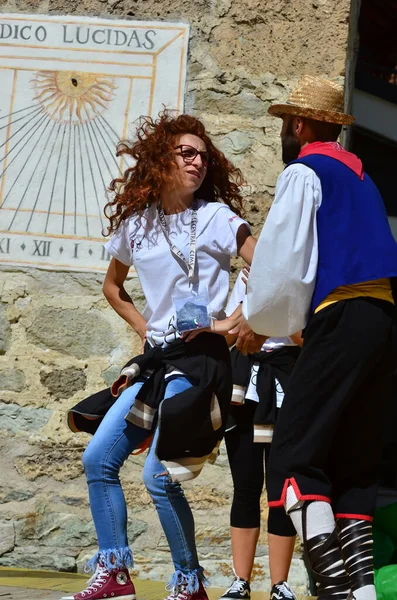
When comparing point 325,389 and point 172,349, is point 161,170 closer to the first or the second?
point 172,349

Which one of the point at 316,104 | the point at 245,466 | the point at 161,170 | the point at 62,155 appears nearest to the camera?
the point at 316,104

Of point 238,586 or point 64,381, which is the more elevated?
point 64,381

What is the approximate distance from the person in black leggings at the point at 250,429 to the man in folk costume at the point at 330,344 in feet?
3.37

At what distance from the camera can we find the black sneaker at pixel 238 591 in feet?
12.4

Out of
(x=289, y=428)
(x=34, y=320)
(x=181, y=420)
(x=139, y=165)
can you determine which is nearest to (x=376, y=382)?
(x=289, y=428)

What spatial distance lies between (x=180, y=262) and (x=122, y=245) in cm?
31

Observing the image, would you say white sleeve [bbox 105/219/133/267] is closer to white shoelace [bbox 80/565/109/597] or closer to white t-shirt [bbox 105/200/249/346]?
white t-shirt [bbox 105/200/249/346]

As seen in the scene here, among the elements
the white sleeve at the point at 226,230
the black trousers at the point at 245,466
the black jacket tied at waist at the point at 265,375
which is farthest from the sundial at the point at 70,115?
the white sleeve at the point at 226,230

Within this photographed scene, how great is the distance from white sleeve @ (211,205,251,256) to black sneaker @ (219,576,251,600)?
1.28 meters

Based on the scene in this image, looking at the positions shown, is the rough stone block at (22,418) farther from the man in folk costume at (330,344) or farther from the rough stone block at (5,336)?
the man in folk costume at (330,344)

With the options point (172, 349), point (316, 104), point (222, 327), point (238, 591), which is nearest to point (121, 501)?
point (172, 349)

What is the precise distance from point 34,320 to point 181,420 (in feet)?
6.33

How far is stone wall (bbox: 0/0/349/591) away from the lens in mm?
4664

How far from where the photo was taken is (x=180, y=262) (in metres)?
3.29
